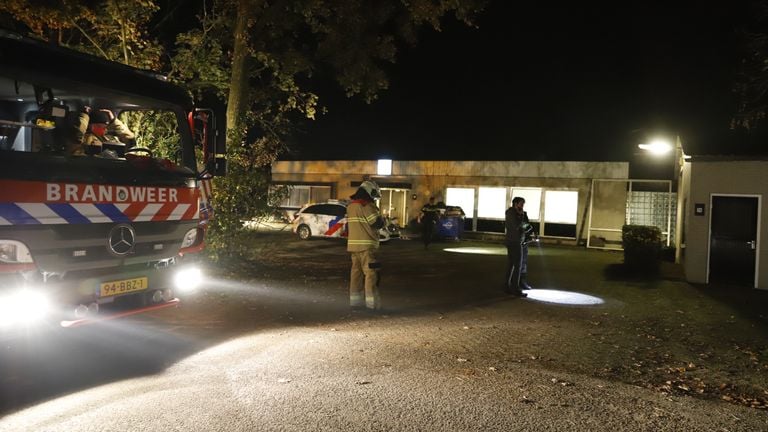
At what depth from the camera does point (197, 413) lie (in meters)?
4.83

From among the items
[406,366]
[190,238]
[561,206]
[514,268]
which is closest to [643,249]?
[514,268]

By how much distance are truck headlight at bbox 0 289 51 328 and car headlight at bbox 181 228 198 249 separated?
183 cm

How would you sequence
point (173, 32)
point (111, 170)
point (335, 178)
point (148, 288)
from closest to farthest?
point (111, 170), point (148, 288), point (173, 32), point (335, 178)

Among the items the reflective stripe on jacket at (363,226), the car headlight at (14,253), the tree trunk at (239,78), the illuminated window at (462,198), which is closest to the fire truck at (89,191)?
the car headlight at (14,253)

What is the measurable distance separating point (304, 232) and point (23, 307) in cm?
1707

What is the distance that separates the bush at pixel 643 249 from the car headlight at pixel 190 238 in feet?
38.3

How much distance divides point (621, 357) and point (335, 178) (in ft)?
77.1

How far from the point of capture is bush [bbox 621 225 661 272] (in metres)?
15.1

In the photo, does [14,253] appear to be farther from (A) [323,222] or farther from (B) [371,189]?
(A) [323,222]

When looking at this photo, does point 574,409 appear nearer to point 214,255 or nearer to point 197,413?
point 197,413

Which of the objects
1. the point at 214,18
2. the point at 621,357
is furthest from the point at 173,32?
the point at 621,357

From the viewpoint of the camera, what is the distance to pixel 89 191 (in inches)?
233

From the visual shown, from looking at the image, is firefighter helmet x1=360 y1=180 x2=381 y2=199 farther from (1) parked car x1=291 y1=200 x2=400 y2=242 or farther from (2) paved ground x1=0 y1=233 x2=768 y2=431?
(1) parked car x1=291 y1=200 x2=400 y2=242

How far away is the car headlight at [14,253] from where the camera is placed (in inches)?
208
